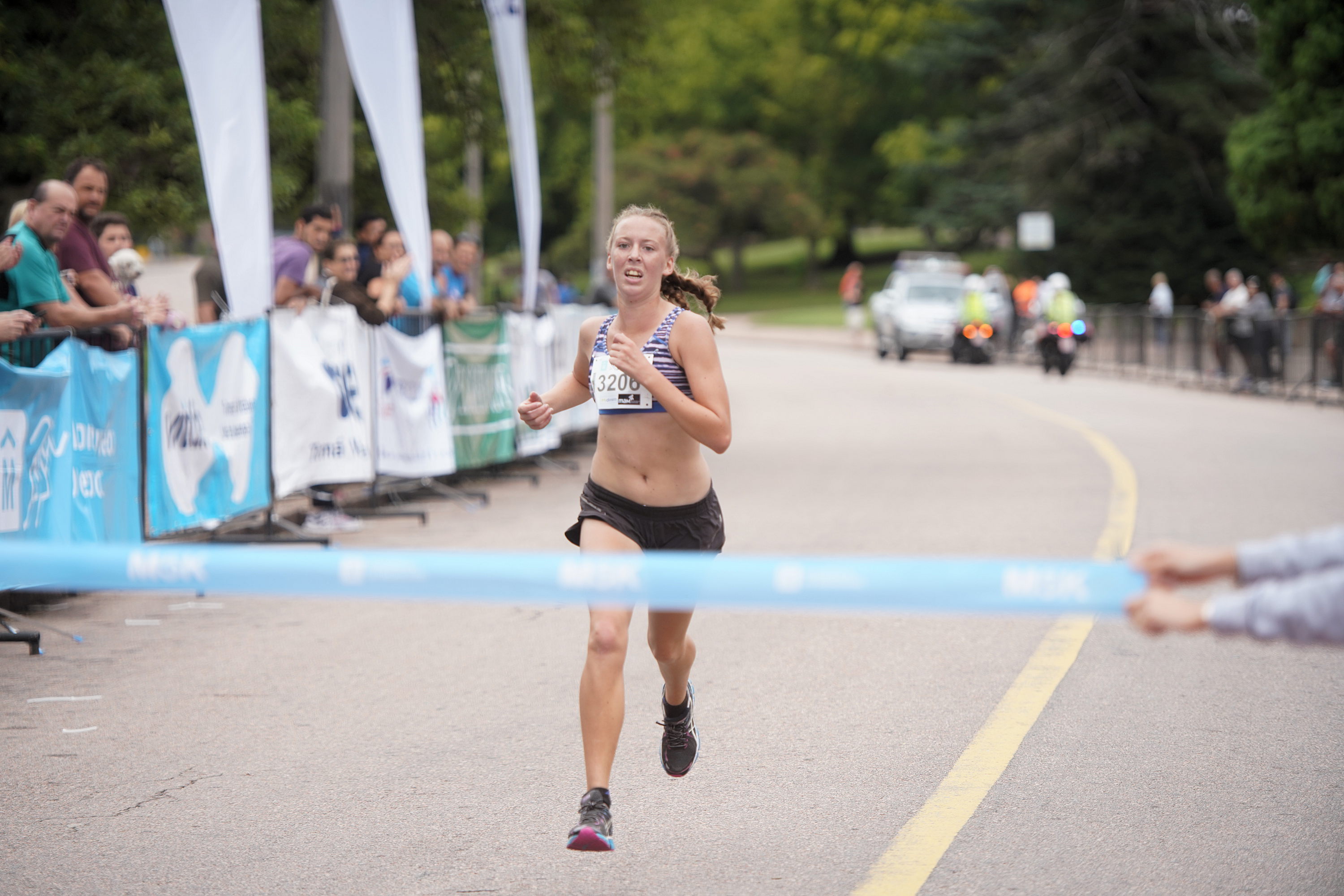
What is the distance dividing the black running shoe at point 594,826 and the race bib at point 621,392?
3.85 feet

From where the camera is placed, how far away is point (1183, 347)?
29625 mm

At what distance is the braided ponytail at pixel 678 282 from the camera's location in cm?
489

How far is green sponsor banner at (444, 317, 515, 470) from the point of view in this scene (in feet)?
43.0

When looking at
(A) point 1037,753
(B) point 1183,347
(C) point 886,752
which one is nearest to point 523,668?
(C) point 886,752

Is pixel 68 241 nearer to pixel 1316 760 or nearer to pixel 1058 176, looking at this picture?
pixel 1316 760

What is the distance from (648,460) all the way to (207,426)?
527 centimetres

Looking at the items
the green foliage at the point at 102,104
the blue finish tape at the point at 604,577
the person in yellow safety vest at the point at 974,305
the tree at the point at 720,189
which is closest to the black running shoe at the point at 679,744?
the blue finish tape at the point at 604,577

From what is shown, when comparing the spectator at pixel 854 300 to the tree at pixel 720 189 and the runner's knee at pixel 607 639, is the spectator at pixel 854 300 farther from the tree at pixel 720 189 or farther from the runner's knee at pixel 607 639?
the runner's knee at pixel 607 639

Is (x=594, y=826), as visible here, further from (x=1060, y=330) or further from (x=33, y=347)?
(x=1060, y=330)

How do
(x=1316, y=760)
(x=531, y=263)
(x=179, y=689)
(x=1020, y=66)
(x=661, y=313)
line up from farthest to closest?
(x=1020, y=66)
(x=531, y=263)
(x=179, y=689)
(x=1316, y=760)
(x=661, y=313)

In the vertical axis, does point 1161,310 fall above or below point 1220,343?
above

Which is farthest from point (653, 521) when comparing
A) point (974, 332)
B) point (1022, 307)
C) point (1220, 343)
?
point (1022, 307)

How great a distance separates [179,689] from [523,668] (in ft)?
4.98

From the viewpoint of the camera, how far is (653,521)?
15.7 feet
